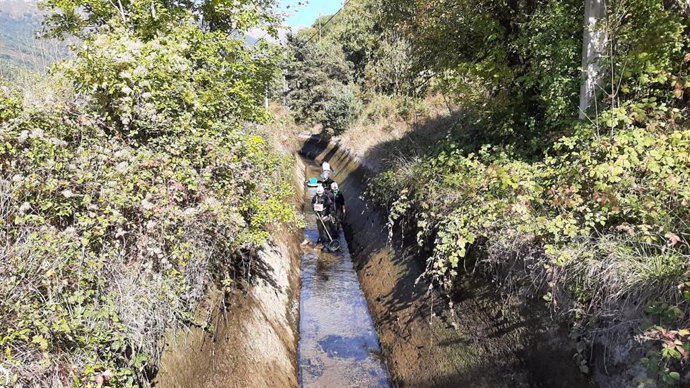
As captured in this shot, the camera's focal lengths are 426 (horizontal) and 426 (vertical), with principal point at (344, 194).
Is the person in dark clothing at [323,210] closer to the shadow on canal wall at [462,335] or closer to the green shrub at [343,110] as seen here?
the shadow on canal wall at [462,335]

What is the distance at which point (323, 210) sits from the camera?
1250 centimetres

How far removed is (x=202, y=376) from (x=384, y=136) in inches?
585

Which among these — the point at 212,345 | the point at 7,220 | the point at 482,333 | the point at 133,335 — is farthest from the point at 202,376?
the point at 482,333

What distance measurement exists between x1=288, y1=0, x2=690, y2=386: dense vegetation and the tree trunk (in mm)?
107

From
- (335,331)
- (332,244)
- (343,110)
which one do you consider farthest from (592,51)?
(343,110)

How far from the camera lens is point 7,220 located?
364 centimetres

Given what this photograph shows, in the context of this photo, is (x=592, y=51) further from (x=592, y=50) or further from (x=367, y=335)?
(x=367, y=335)

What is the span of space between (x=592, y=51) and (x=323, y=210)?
8.07 metres

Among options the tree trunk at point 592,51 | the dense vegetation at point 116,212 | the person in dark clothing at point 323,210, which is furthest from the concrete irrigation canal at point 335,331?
the tree trunk at point 592,51

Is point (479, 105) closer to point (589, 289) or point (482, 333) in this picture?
point (482, 333)

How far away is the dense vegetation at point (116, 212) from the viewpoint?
3131 mm

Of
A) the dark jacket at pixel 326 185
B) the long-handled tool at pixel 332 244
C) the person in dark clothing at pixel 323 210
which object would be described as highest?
the dark jacket at pixel 326 185

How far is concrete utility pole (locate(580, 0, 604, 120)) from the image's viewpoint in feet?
19.4

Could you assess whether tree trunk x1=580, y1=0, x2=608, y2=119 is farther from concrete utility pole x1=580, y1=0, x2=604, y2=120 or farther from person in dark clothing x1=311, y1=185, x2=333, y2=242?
person in dark clothing x1=311, y1=185, x2=333, y2=242
